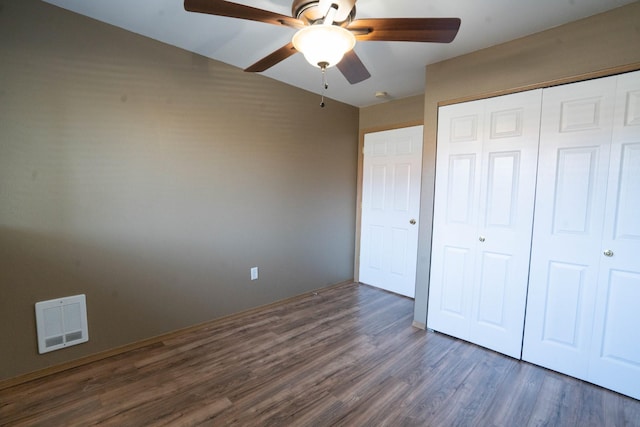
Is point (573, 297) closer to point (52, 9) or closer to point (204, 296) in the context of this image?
point (204, 296)

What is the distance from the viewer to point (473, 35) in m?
2.07

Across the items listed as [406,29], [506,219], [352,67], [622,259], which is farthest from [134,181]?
[622,259]

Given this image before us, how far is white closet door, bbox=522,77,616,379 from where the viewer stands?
187 centimetres

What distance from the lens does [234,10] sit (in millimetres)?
1233

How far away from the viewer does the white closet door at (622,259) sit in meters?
1.75

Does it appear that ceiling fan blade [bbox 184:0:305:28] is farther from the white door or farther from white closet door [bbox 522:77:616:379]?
the white door

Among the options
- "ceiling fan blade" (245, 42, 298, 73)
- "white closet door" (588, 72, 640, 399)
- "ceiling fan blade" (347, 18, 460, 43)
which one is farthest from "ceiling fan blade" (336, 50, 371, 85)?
"white closet door" (588, 72, 640, 399)

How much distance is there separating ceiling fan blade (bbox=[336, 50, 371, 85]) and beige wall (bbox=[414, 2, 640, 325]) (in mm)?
1108

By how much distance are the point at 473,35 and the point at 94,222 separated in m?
2.98

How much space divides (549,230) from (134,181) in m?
3.04

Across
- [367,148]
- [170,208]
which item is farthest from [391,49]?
[170,208]

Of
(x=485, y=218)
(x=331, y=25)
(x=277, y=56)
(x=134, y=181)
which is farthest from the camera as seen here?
(x=485, y=218)

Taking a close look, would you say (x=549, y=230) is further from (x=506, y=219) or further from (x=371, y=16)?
(x=371, y=16)

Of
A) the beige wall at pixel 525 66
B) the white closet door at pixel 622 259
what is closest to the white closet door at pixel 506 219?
the beige wall at pixel 525 66
